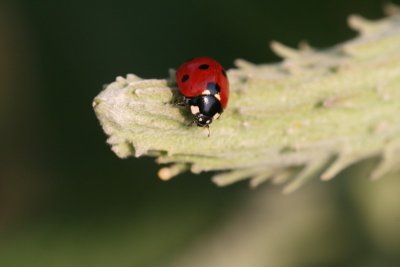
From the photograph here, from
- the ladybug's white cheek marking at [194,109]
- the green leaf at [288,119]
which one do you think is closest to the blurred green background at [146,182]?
the green leaf at [288,119]

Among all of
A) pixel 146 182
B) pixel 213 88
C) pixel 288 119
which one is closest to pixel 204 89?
pixel 213 88

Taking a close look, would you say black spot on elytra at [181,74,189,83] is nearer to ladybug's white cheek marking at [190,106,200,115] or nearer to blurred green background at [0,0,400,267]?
ladybug's white cheek marking at [190,106,200,115]

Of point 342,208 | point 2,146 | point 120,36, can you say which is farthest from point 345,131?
point 2,146

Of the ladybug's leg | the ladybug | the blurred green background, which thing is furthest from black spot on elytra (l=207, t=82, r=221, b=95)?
the blurred green background

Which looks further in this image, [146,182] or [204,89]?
[146,182]

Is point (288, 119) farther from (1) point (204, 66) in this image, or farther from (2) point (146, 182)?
(2) point (146, 182)

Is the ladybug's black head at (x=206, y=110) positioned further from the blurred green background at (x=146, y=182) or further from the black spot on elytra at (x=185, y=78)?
the blurred green background at (x=146, y=182)

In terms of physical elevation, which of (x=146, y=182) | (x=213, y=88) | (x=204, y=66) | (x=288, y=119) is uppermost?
(x=146, y=182)
